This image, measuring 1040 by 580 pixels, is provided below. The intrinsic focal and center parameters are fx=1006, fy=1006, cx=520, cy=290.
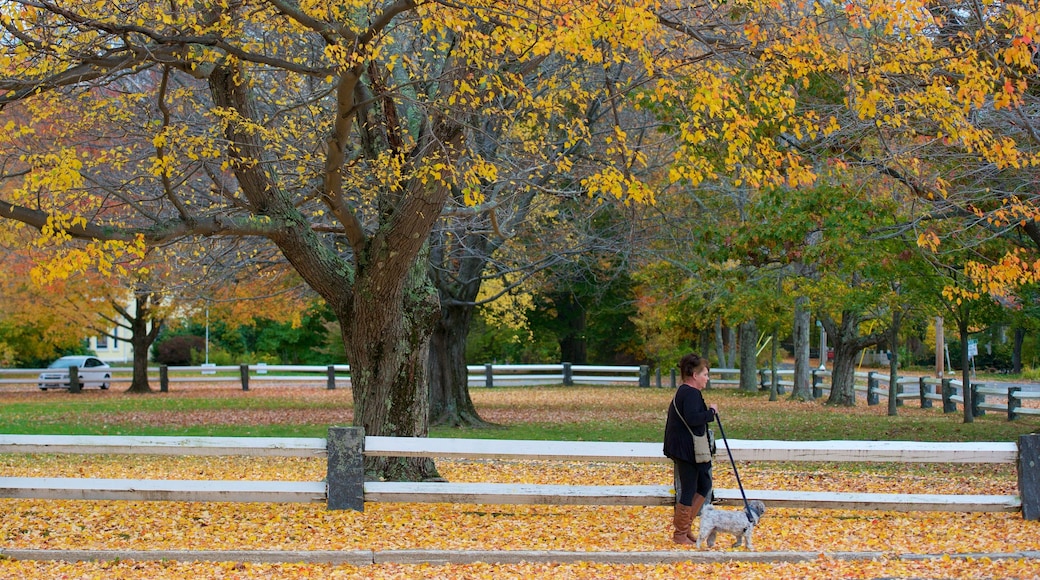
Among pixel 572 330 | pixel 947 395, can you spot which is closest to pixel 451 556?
pixel 947 395

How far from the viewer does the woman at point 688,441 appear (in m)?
7.89

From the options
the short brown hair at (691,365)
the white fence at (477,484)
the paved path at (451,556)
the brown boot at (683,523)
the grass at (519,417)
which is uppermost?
the short brown hair at (691,365)

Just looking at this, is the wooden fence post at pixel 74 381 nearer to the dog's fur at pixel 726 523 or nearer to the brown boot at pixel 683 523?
the brown boot at pixel 683 523

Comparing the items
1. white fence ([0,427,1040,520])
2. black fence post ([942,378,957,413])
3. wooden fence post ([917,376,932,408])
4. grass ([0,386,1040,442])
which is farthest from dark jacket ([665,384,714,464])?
wooden fence post ([917,376,932,408])

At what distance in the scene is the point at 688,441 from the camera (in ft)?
26.1

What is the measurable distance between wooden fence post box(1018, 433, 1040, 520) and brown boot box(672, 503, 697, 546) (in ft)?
10.1

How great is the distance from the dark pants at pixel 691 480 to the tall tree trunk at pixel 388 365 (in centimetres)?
371

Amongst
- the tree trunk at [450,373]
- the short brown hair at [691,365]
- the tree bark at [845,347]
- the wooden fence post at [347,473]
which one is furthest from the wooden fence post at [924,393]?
the wooden fence post at [347,473]

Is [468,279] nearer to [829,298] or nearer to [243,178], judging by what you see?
[829,298]

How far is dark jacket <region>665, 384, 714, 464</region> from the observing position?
25.7 feet

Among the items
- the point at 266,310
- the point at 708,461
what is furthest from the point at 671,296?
the point at 708,461

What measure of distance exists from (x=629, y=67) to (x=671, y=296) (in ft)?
42.3

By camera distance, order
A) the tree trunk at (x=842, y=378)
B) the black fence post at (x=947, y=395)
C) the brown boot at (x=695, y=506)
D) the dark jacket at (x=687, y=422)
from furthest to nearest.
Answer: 1. the tree trunk at (x=842, y=378)
2. the black fence post at (x=947, y=395)
3. the brown boot at (x=695, y=506)
4. the dark jacket at (x=687, y=422)

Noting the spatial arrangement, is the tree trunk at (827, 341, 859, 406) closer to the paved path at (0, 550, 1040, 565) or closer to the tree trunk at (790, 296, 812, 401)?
the tree trunk at (790, 296, 812, 401)
